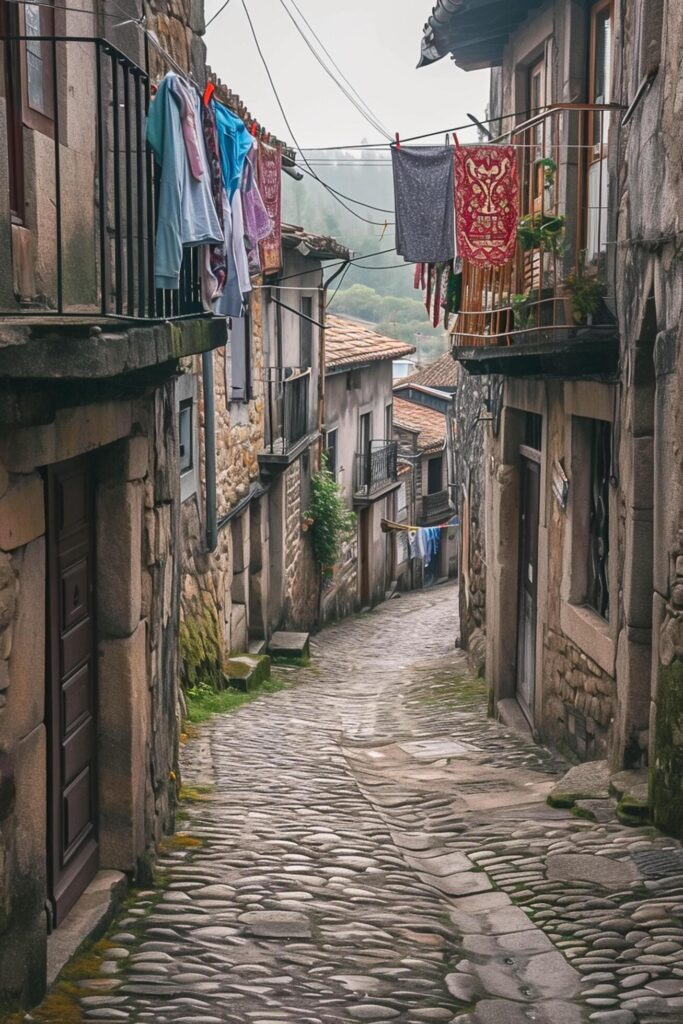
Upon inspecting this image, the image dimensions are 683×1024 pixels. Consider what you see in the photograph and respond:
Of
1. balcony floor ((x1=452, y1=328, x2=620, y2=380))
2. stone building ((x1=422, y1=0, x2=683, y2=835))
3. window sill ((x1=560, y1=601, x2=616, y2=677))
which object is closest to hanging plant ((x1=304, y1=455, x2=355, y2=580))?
stone building ((x1=422, y1=0, x2=683, y2=835))

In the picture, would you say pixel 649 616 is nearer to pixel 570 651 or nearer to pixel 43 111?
pixel 570 651

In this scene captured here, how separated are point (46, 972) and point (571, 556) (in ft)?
18.8

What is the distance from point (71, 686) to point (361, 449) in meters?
21.5

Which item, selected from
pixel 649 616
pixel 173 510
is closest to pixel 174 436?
pixel 173 510

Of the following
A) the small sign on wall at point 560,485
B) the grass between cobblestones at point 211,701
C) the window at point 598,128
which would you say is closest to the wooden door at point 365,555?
the grass between cobblestones at point 211,701

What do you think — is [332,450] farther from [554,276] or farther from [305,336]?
[554,276]

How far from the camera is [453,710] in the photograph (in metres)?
12.9

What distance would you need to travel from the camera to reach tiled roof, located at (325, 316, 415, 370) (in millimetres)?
23391

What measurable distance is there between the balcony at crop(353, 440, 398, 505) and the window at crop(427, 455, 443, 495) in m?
7.18

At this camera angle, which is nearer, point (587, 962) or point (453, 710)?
point (587, 962)

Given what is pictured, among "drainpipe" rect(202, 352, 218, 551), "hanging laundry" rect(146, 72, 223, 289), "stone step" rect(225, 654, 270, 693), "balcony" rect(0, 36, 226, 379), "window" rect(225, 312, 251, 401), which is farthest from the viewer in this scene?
"window" rect(225, 312, 251, 401)

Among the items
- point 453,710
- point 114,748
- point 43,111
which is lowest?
point 453,710

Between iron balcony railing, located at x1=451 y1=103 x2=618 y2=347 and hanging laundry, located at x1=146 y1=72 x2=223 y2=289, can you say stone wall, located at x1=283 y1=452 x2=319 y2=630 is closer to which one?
iron balcony railing, located at x1=451 y1=103 x2=618 y2=347

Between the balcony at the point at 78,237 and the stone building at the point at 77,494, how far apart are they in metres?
0.01
